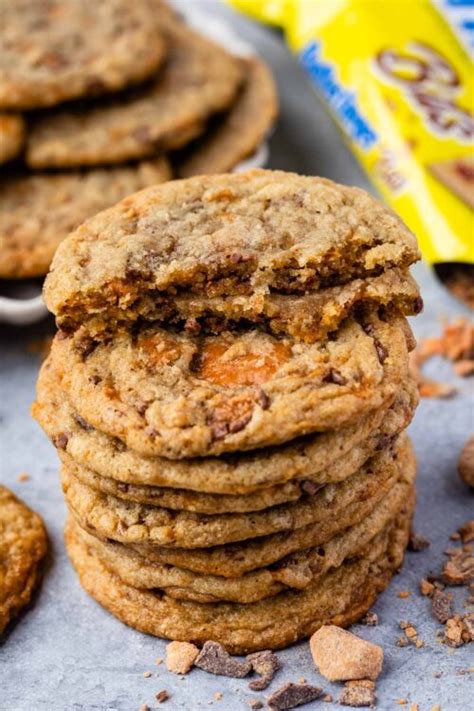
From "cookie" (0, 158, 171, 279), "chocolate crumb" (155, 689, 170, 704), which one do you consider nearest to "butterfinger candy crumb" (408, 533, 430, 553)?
"chocolate crumb" (155, 689, 170, 704)

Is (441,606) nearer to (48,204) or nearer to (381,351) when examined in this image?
(381,351)

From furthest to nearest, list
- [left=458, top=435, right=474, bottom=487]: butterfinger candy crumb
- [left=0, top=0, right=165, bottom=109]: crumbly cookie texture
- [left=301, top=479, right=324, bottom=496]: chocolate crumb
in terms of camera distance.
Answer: [left=0, top=0, right=165, bottom=109]: crumbly cookie texture, [left=458, top=435, right=474, bottom=487]: butterfinger candy crumb, [left=301, top=479, right=324, bottom=496]: chocolate crumb

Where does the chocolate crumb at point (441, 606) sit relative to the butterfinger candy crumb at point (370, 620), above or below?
above

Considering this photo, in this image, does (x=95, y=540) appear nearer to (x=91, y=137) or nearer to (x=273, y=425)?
(x=273, y=425)

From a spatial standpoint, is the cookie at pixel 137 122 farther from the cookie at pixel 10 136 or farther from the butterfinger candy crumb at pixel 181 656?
the butterfinger candy crumb at pixel 181 656

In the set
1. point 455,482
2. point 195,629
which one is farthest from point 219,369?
point 455,482

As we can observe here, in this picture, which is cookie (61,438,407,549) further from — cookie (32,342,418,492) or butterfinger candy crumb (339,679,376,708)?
butterfinger candy crumb (339,679,376,708)

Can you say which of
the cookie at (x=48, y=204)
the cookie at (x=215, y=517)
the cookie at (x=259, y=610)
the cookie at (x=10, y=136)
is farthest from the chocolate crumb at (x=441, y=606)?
the cookie at (x=10, y=136)
